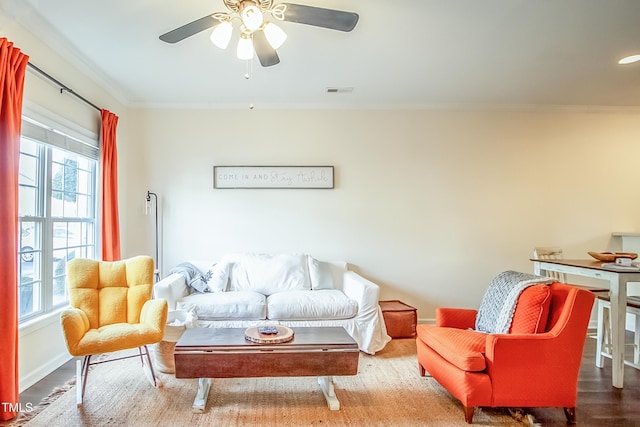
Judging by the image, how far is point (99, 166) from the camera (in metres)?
3.45

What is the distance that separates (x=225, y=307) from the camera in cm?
308

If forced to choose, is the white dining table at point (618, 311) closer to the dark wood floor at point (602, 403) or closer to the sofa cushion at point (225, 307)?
the dark wood floor at point (602, 403)

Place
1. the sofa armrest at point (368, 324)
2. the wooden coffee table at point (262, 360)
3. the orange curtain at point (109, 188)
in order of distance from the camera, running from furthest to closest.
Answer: the orange curtain at point (109, 188) → the sofa armrest at point (368, 324) → the wooden coffee table at point (262, 360)

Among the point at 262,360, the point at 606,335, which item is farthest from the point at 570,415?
the point at 262,360

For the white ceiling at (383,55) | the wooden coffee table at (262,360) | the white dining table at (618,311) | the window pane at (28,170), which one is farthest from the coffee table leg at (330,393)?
the window pane at (28,170)

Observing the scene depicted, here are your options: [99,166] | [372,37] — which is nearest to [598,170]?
[372,37]

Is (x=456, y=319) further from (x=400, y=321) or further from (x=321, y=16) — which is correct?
(x=321, y=16)

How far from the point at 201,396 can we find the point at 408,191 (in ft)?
9.70

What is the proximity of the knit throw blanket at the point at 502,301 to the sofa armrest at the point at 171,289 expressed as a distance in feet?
8.02

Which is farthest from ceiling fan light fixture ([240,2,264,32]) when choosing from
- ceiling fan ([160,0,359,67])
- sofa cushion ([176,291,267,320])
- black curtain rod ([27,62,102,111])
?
sofa cushion ([176,291,267,320])

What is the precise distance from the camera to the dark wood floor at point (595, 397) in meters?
2.18

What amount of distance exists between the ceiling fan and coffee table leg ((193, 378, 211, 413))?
212cm

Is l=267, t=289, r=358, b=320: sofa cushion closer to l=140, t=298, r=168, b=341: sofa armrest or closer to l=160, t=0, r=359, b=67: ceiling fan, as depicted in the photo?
l=140, t=298, r=168, b=341: sofa armrest

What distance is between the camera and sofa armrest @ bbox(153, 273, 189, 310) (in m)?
2.95
